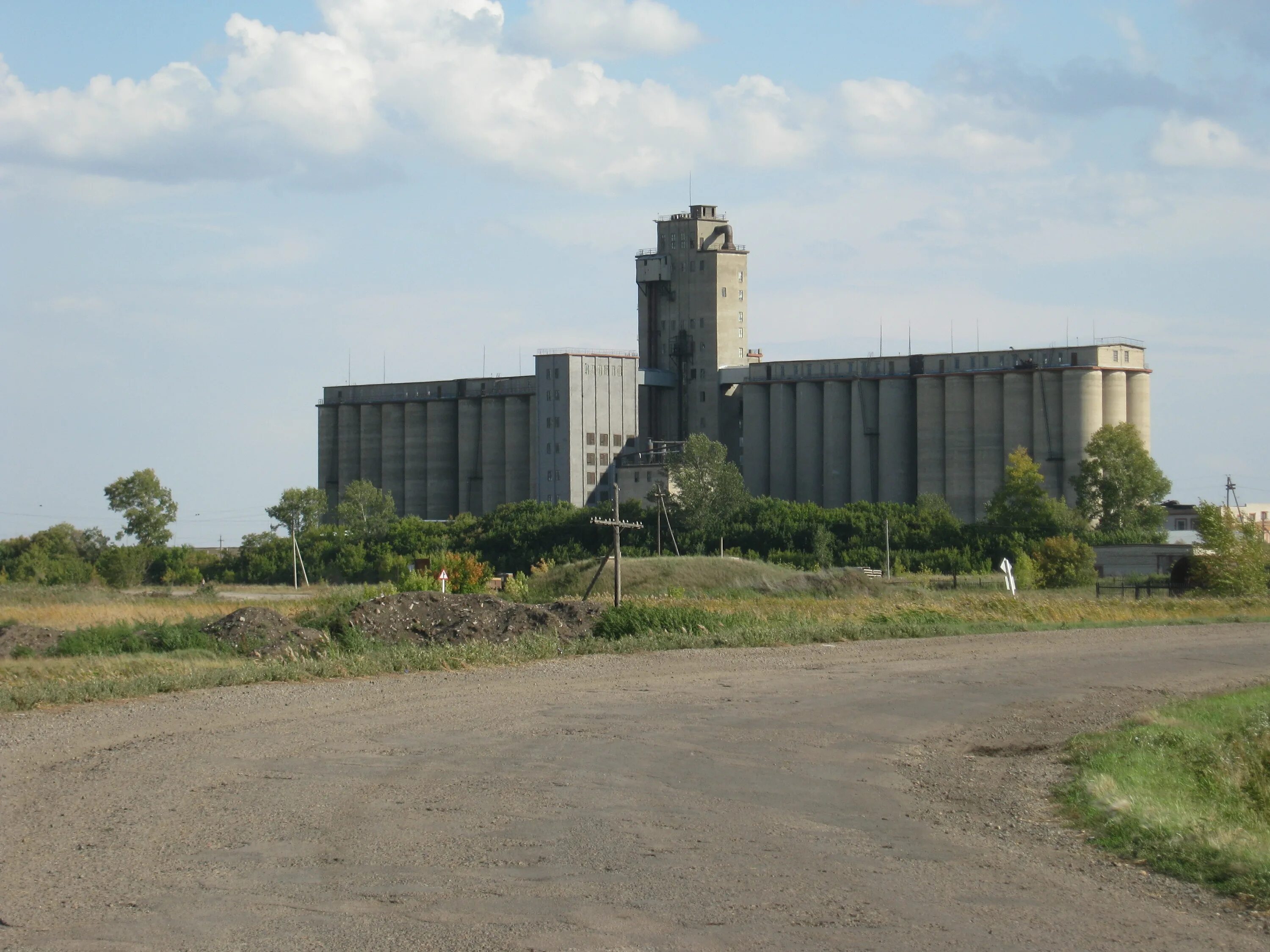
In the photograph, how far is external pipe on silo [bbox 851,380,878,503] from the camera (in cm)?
12269

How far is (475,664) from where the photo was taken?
27609mm

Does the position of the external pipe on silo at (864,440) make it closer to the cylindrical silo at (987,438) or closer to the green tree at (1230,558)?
the cylindrical silo at (987,438)

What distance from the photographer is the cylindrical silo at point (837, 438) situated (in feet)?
408

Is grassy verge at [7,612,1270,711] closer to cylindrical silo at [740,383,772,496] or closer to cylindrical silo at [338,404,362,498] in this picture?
cylindrical silo at [740,383,772,496]

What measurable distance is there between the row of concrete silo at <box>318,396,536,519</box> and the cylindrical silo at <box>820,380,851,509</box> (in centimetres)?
2671

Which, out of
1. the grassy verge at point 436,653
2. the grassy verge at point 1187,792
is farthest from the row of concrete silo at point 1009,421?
the grassy verge at point 1187,792

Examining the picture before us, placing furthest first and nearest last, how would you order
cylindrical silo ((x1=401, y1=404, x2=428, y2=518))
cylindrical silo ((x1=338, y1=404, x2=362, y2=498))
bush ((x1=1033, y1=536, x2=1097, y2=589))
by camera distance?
1. cylindrical silo ((x1=338, y1=404, x2=362, y2=498))
2. cylindrical silo ((x1=401, y1=404, x2=428, y2=518))
3. bush ((x1=1033, y1=536, x2=1097, y2=589))

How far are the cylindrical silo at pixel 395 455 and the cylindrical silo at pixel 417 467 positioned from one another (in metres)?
0.44

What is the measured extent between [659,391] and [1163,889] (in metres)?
123

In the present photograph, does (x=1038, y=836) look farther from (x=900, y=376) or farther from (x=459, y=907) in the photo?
(x=900, y=376)

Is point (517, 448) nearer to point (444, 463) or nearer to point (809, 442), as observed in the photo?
point (444, 463)

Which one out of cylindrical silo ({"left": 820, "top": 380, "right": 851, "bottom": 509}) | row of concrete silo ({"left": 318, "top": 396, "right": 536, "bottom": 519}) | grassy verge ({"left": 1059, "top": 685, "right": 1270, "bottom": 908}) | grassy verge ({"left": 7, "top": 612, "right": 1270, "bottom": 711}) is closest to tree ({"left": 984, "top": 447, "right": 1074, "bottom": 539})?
cylindrical silo ({"left": 820, "top": 380, "right": 851, "bottom": 509})

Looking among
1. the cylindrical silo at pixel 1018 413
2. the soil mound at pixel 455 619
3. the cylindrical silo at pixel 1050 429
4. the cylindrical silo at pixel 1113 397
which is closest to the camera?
the soil mound at pixel 455 619

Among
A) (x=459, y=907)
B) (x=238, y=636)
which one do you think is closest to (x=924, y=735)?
(x=459, y=907)
